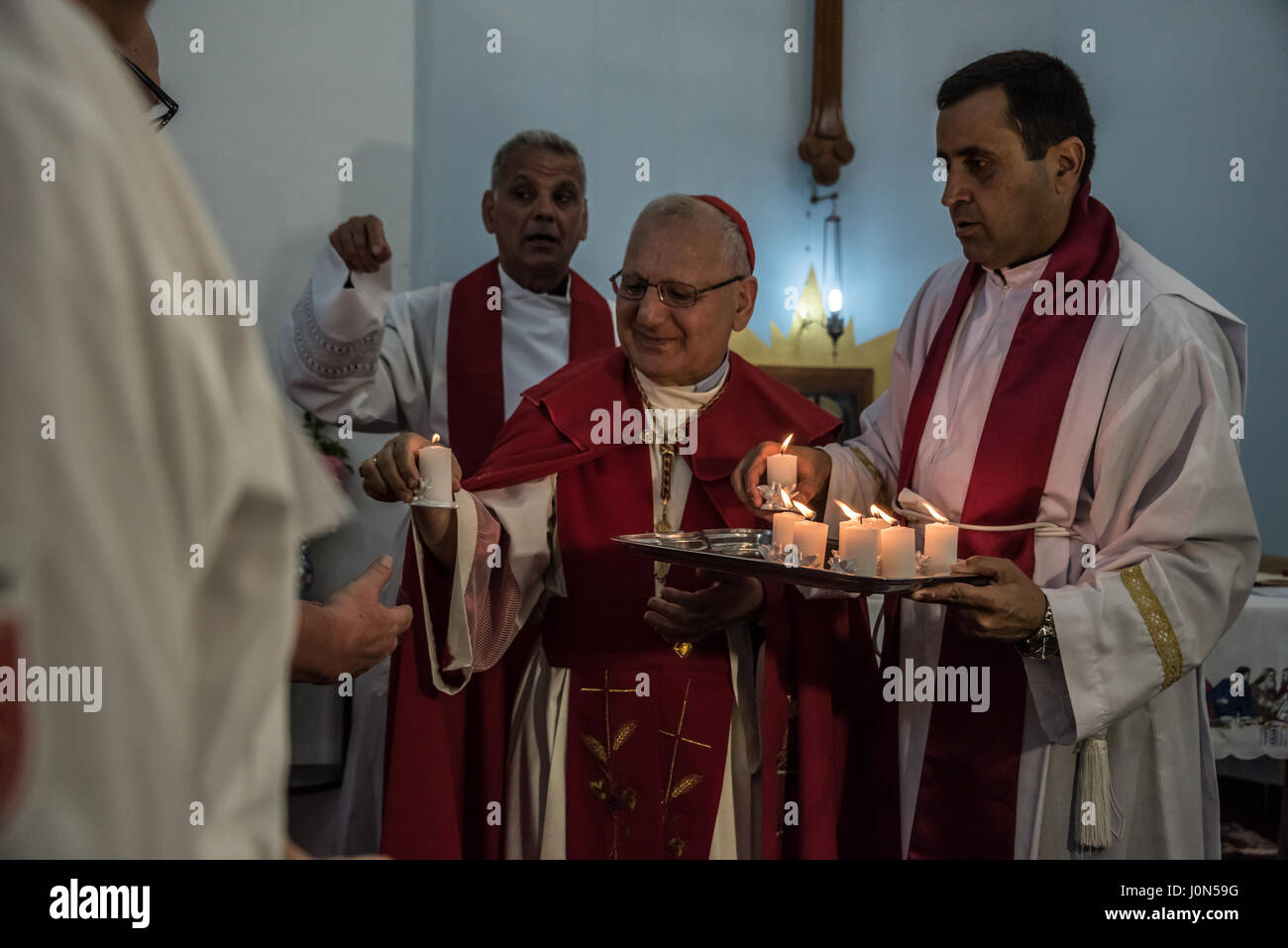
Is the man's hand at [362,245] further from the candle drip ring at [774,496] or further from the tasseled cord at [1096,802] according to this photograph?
the tasseled cord at [1096,802]

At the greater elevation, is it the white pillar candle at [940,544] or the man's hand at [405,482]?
the man's hand at [405,482]

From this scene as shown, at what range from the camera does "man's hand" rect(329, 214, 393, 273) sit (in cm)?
418

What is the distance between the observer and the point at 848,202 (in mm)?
7105

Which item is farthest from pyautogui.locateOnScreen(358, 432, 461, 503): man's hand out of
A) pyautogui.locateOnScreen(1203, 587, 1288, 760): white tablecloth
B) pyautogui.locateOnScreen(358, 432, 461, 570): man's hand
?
pyautogui.locateOnScreen(1203, 587, 1288, 760): white tablecloth

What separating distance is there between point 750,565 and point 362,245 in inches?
94.6

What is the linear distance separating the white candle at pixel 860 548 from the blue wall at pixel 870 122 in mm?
3830

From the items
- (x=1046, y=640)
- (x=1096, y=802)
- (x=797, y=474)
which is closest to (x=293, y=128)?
(x=797, y=474)

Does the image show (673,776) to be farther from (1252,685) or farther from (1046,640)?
(1252,685)

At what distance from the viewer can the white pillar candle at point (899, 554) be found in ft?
7.98

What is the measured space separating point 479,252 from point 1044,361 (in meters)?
3.67

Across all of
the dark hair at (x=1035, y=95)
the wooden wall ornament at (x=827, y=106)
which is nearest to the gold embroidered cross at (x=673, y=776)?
the dark hair at (x=1035, y=95)

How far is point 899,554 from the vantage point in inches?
96.2

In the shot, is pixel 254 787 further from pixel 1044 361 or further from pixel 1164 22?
pixel 1164 22
